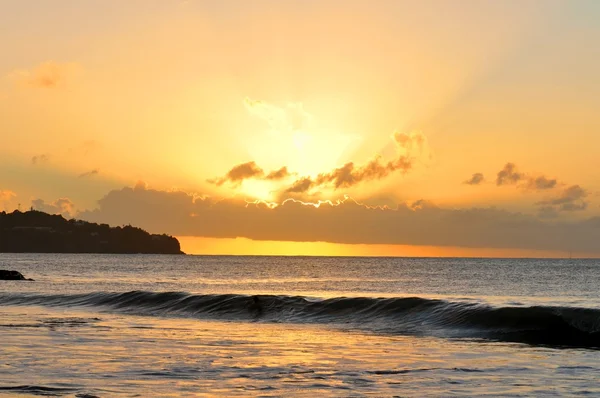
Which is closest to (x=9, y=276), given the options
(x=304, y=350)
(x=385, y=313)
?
(x=385, y=313)

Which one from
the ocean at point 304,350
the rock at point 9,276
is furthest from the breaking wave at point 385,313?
the rock at point 9,276

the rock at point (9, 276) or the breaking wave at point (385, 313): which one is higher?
the breaking wave at point (385, 313)

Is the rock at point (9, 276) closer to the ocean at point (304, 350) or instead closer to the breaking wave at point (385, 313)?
the breaking wave at point (385, 313)

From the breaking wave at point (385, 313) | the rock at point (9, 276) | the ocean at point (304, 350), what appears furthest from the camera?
the rock at point (9, 276)

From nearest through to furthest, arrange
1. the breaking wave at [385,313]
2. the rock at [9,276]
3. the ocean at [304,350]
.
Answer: the ocean at [304,350] → the breaking wave at [385,313] → the rock at [9,276]

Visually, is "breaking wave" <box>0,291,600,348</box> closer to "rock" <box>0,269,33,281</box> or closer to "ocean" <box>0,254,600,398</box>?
"ocean" <box>0,254,600,398</box>

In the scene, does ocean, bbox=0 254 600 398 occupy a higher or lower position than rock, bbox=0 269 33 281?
higher

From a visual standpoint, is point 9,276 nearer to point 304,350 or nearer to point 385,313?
point 385,313

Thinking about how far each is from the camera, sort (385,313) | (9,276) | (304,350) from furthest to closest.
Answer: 1. (9,276)
2. (385,313)
3. (304,350)

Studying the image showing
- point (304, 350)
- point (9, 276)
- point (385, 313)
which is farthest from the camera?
point (9, 276)

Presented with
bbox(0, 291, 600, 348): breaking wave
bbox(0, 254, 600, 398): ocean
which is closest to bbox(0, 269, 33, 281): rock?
bbox(0, 291, 600, 348): breaking wave

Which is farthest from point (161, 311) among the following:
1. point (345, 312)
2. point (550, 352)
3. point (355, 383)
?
point (355, 383)

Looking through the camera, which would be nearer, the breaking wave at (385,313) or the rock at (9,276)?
the breaking wave at (385,313)

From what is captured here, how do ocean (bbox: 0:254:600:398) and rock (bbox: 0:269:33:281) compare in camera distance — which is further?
rock (bbox: 0:269:33:281)
